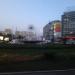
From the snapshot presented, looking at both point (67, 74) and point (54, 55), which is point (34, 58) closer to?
point (54, 55)

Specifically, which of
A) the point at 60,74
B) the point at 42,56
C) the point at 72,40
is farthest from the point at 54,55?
the point at 72,40

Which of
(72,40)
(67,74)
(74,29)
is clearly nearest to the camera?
(67,74)

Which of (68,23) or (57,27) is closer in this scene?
(68,23)

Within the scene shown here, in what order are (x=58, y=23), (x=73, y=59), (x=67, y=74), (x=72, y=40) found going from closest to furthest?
(x=67, y=74)
(x=73, y=59)
(x=72, y=40)
(x=58, y=23)

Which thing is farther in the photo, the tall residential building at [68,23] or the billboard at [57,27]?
the billboard at [57,27]

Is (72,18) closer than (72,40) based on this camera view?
Result: No

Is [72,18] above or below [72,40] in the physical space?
above

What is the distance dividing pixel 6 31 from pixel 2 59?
422 feet

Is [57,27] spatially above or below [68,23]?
below

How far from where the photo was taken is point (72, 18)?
5694 inches

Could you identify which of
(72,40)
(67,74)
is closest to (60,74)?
(67,74)

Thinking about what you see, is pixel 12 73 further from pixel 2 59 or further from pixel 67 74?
pixel 2 59

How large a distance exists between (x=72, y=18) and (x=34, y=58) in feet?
414

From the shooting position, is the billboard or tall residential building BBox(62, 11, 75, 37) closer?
tall residential building BBox(62, 11, 75, 37)
